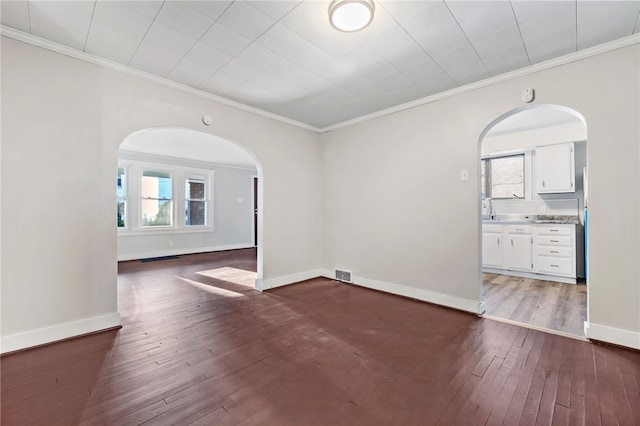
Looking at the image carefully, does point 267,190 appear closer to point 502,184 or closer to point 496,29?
point 496,29

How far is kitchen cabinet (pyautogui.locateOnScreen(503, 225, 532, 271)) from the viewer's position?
454cm

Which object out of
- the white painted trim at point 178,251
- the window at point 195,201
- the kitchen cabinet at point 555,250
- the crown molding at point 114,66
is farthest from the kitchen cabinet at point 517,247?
the window at point 195,201

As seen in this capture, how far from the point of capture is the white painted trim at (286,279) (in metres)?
3.75

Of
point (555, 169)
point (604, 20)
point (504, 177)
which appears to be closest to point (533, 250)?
point (555, 169)

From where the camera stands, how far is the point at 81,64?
2.40m

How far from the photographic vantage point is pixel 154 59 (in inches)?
97.3

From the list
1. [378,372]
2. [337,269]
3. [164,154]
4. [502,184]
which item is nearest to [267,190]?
[337,269]

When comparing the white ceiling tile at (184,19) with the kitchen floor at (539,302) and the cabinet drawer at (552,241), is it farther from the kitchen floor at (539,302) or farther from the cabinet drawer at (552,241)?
the cabinet drawer at (552,241)

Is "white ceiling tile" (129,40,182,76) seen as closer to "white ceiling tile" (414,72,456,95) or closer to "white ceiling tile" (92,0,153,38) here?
"white ceiling tile" (92,0,153,38)

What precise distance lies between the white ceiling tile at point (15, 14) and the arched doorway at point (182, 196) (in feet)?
8.34

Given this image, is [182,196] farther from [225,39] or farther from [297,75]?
[225,39]

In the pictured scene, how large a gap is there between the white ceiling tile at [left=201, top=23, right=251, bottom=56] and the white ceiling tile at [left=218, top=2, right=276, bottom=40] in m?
0.05

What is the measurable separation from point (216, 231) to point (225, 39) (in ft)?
21.0

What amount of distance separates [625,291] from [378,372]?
2.19m
